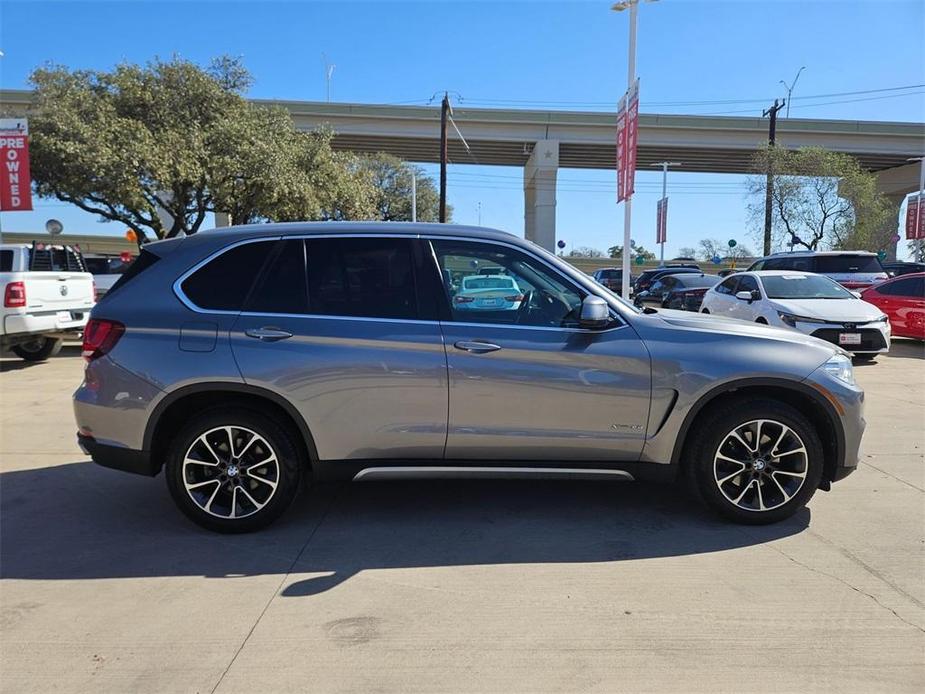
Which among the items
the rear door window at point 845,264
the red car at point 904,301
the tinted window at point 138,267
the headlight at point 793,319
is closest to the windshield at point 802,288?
the headlight at point 793,319

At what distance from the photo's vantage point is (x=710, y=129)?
44.3 metres

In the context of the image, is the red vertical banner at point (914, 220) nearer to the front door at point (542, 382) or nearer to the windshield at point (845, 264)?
the windshield at point (845, 264)

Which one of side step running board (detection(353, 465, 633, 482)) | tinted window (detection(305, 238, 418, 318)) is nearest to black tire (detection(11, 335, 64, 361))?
tinted window (detection(305, 238, 418, 318))

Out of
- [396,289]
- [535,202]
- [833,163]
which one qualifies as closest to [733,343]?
[396,289]

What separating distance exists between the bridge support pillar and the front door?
40532 millimetres

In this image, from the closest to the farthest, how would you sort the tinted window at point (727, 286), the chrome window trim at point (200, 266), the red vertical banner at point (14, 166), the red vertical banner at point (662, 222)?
the chrome window trim at point (200, 266), the tinted window at point (727, 286), the red vertical banner at point (14, 166), the red vertical banner at point (662, 222)

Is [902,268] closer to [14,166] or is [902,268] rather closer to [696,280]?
Answer: [696,280]

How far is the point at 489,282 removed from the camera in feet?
13.1

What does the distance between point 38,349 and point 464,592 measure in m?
10.9

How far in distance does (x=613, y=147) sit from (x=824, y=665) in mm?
47646

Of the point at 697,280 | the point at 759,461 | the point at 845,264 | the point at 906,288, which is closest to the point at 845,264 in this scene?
the point at 845,264

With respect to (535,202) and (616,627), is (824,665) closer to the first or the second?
(616,627)

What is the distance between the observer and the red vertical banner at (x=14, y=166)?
48.7 feet

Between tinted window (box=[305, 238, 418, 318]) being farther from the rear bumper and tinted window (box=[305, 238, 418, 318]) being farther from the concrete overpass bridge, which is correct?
the concrete overpass bridge
